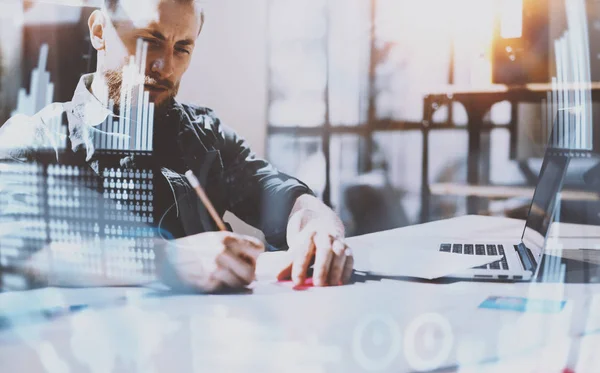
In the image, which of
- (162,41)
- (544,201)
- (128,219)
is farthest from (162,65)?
(544,201)

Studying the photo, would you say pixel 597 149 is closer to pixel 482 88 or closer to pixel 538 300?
pixel 482 88

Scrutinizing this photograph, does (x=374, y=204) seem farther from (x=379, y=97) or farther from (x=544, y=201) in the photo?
(x=544, y=201)

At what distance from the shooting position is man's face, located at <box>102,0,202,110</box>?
1117mm

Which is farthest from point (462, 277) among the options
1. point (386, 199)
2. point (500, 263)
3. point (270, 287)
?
point (270, 287)

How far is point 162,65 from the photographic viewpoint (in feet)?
3.69

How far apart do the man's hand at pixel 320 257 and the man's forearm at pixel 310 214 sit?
11 mm

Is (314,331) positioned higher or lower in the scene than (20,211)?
lower

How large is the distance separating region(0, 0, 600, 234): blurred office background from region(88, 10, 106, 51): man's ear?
3 centimetres

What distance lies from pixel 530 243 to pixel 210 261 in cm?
61

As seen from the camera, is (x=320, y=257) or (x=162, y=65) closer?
(x=320, y=257)

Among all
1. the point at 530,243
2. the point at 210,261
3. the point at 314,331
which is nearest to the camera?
the point at 314,331

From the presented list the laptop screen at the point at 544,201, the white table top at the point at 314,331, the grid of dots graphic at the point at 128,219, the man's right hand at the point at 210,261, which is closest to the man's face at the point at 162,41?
the grid of dots graphic at the point at 128,219
